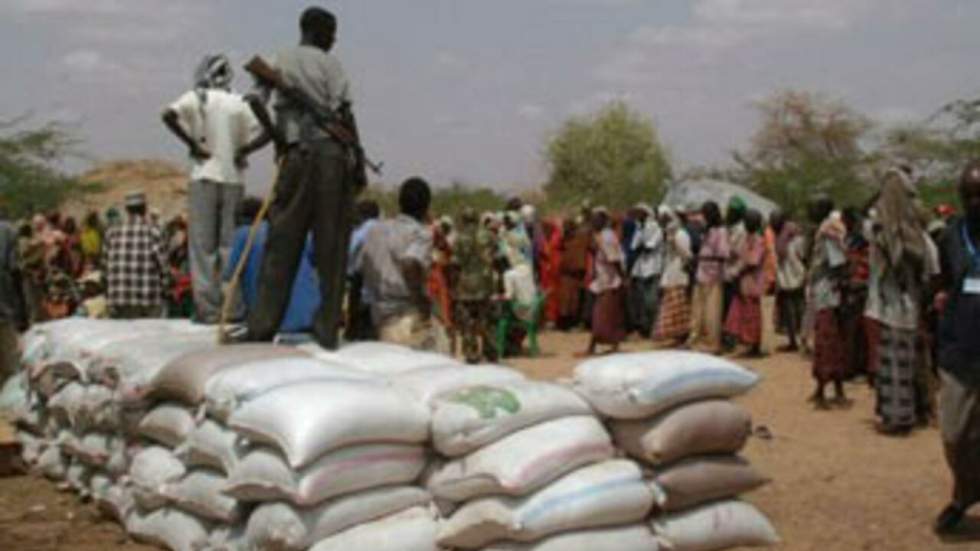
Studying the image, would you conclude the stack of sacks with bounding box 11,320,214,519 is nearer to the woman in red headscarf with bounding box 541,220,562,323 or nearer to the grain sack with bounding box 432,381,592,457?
the grain sack with bounding box 432,381,592,457

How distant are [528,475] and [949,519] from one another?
2.69 metres

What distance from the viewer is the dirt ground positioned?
6234 mm

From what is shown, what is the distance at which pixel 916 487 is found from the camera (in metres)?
7.30

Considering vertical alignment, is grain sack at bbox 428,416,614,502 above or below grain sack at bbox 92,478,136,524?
above

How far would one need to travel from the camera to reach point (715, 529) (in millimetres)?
5238

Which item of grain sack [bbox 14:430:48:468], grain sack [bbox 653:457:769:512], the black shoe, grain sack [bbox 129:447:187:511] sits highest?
grain sack [bbox 653:457:769:512]

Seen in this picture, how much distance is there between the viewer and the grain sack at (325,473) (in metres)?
4.75

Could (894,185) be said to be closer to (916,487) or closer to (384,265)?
(916,487)

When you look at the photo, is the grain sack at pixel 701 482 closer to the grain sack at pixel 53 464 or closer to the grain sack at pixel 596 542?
the grain sack at pixel 596 542

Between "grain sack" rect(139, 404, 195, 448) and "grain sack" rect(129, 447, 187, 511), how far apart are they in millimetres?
72

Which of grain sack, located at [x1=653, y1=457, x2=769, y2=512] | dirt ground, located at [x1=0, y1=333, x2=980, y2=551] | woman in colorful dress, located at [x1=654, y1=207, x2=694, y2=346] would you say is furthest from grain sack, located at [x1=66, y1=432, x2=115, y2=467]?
woman in colorful dress, located at [x1=654, y1=207, x2=694, y2=346]

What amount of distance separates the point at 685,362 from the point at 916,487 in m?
2.70

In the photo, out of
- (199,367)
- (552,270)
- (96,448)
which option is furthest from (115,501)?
(552,270)

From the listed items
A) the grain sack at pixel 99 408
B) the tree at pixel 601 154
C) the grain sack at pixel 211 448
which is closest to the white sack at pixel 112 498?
the grain sack at pixel 99 408
